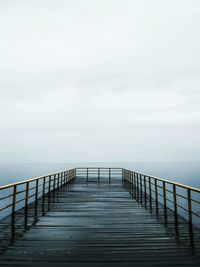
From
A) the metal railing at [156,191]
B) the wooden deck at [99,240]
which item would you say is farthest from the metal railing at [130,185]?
the wooden deck at [99,240]

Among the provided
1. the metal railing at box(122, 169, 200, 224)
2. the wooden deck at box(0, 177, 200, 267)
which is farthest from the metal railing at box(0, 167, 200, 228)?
the wooden deck at box(0, 177, 200, 267)

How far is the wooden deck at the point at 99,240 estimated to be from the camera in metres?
3.64

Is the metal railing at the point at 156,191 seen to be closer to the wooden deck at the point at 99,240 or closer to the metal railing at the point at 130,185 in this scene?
the metal railing at the point at 130,185

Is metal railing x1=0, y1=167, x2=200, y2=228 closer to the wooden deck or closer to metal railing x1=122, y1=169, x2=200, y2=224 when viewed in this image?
metal railing x1=122, y1=169, x2=200, y2=224

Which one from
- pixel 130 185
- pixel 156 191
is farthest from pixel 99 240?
pixel 130 185

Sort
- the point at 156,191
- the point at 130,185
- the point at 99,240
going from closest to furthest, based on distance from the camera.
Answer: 1. the point at 99,240
2. the point at 156,191
3. the point at 130,185

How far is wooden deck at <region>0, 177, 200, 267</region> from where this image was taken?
364 cm

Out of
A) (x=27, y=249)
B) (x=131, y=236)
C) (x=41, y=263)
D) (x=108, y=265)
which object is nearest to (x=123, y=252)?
(x=108, y=265)

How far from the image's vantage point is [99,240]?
4.63 meters

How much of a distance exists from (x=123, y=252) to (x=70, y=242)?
112cm

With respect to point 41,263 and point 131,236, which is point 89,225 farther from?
point 41,263

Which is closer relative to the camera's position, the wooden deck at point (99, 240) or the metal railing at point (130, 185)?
the wooden deck at point (99, 240)

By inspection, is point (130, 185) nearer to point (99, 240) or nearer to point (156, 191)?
point (156, 191)

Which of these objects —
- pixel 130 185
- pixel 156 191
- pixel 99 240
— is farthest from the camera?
pixel 130 185
